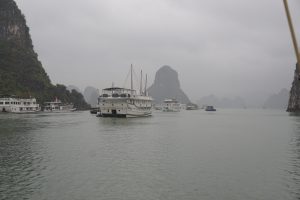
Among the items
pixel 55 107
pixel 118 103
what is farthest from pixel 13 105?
pixel 118 103

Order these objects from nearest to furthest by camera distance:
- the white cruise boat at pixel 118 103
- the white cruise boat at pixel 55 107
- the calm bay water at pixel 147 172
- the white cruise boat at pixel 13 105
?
the calm bay water at pixel 147 172
the white cruise boat at pixel 118 103
the white cruise boat at pixel 13 105
the white cruise boat at pixel 55 107

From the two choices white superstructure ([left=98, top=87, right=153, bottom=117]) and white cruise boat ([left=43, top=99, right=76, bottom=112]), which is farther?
white cruise boat ([left=43, top=99, right=76, bottom=112])

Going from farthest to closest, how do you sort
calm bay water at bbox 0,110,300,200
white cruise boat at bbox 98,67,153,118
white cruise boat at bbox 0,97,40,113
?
white cruise boat at bbox 0,97,40,113 < white cruise boat at bbox 98,67,153,118 < calm bay water at bbox 0,110,300,200

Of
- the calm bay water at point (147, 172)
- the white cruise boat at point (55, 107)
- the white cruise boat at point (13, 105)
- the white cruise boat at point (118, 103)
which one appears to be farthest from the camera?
the white cruise boat at point (55, 107)

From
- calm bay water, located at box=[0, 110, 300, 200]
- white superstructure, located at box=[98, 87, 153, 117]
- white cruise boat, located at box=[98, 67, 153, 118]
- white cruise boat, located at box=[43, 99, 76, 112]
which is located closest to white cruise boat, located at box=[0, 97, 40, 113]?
white cruise boat, located at box=[43, 99, 76, 112]

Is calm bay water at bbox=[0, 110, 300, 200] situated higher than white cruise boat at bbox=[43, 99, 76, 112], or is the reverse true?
white cruise boat at bbox=[43, 99, 76, 112]

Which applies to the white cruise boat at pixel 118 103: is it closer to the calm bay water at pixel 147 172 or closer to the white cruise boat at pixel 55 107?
the calm bay water at pixel 147 172

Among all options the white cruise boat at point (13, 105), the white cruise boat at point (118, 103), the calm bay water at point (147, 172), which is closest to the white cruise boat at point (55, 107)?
the white cruise boat at point (13, 105)

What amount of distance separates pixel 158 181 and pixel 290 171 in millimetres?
10394

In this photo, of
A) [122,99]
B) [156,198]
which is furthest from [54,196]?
[122,99]

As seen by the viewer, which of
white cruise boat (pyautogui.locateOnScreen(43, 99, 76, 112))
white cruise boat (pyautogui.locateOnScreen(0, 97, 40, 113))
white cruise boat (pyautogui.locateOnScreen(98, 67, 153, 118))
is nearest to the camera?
white cruise boat (pyautogui.locateOnScreen(98, 67, 153, 118))

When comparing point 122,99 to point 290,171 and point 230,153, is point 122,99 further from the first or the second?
point 290,171

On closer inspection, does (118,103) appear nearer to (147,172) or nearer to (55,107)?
(147,172)

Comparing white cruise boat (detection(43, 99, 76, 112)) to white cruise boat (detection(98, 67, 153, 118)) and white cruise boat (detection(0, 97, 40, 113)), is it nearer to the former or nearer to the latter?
white cruise boat (detection(0, 97, 40, 113))
